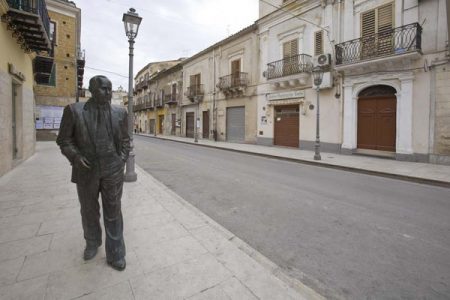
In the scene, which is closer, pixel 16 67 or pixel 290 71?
pixel 16 67

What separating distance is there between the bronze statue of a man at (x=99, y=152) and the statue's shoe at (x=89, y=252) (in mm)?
191

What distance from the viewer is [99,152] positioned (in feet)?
7.79

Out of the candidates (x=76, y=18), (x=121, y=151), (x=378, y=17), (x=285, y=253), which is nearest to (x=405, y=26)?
(x=378, y=17)

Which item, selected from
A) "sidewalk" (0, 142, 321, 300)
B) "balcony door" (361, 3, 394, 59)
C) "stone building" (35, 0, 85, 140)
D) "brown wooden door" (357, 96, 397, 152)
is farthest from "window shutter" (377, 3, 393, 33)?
"stone building" (35, 0, 85, 140)

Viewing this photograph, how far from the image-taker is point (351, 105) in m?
11.9

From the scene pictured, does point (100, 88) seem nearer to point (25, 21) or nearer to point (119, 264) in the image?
point (119, 264)

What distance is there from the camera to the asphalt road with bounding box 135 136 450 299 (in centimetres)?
250

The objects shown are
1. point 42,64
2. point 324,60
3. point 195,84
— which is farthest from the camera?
point 195,84

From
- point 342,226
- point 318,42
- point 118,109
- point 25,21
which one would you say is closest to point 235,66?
point 318,42

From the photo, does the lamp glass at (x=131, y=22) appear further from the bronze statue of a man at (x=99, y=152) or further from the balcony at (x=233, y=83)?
the balcony at (x=233, y=83)

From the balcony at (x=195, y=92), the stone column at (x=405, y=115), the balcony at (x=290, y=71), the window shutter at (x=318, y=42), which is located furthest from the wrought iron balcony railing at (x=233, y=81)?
the stone column at (x=405, y=115)

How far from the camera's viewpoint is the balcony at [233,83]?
18.2 metres

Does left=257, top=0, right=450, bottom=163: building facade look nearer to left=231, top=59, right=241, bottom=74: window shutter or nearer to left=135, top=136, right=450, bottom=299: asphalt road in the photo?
left=231, top=59, right=241, bottom=74: window shutter

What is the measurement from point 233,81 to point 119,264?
57.7 ft
